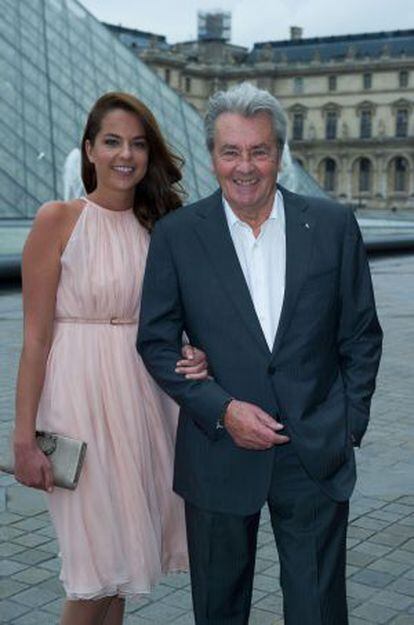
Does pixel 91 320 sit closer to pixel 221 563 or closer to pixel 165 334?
pixel 165 334

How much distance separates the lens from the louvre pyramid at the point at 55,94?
18250 mm

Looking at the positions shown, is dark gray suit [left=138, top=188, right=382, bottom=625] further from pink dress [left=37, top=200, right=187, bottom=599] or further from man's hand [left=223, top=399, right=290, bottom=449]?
pink dress [left=37, top=200, right=187, bottom=599]

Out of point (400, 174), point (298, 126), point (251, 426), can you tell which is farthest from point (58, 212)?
point (298, 126)

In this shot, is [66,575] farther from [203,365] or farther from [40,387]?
[203,365]

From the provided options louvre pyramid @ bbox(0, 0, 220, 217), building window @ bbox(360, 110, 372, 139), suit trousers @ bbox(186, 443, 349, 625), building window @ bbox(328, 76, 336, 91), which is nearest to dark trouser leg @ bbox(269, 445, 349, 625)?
suit trousers @ bbox(186, 443, 349, 625)

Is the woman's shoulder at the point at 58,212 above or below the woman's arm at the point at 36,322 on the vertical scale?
above

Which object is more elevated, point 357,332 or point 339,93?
point 339,93

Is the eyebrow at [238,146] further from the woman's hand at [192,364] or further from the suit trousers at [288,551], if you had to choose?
the suit trousers at [288,551]

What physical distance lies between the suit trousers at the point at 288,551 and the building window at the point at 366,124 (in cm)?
7071

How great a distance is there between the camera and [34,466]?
7.57 feet

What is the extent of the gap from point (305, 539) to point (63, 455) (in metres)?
0.58

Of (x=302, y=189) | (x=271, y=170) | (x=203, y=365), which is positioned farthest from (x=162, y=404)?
(x=302, y=189)

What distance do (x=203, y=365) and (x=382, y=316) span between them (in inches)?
318

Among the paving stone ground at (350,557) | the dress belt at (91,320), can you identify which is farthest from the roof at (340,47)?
the dress belt at (91,320)
